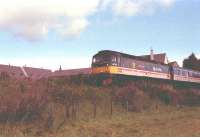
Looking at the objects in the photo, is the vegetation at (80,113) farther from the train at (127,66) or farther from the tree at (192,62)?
the tree at (192,62)

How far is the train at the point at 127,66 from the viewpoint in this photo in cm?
3161

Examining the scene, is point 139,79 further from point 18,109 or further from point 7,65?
point 7,65

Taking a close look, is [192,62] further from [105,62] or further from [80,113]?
[80,113]

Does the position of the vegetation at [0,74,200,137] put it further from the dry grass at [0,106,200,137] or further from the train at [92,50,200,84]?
the train at [92,50,200,84]

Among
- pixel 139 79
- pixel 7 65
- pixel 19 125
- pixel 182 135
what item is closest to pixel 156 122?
pixel 182 135

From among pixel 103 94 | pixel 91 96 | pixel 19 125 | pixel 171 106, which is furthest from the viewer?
pixel 171 106

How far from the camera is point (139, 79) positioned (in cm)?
3588

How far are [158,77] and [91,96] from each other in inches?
727

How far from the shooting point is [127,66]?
111ft

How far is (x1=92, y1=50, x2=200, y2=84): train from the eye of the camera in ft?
104

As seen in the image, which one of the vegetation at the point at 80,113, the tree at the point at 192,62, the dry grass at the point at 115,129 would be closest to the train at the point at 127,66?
the vegetation at the point at 80,113

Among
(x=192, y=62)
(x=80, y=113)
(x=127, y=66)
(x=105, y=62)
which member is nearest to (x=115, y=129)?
(x=80, y=113)

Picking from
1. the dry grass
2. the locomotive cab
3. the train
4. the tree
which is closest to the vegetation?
the dry grass

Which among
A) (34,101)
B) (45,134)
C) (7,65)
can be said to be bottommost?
(45,134)
